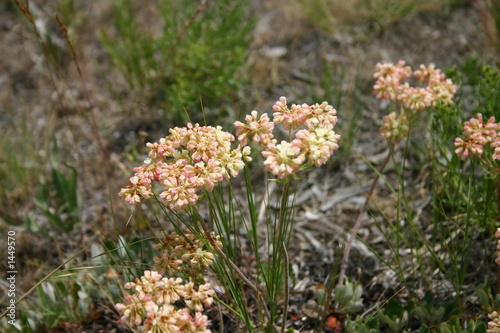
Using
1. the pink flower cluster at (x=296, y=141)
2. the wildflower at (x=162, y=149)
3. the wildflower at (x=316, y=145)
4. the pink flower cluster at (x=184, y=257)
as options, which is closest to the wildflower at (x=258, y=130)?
the pink flower cluster at (x=296, y=141)

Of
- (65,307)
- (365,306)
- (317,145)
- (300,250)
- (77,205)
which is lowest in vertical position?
(365,306)

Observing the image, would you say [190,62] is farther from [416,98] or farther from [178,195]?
[178,195]

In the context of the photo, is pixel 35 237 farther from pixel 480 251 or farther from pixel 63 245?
Answer: pixel 480 251

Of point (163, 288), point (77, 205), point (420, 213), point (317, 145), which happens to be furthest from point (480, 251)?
point (77, 205)

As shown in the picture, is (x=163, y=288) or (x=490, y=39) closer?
(x=163, y=288)

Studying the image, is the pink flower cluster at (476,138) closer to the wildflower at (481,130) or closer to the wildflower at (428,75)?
the wildflower at (481,130)

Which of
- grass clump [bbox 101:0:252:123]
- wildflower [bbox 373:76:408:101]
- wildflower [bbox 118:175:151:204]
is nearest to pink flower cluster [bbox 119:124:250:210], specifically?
wildflower [bbox 118:175:151:204]
